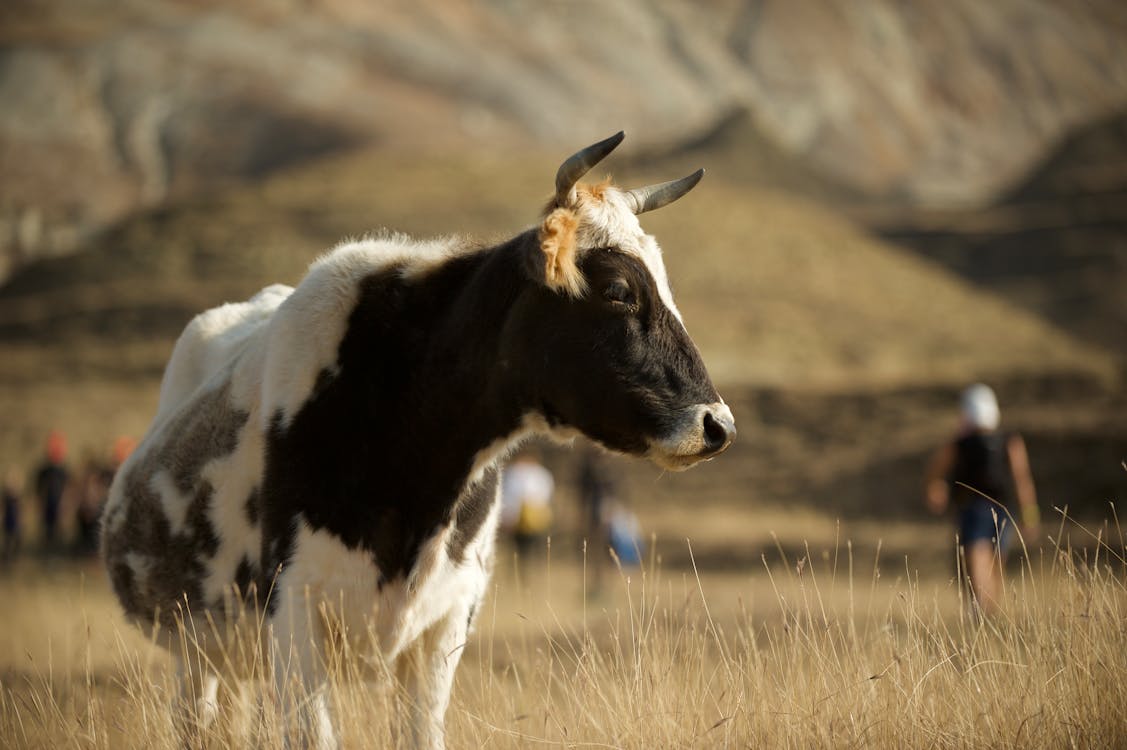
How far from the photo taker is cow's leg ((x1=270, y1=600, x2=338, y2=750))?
4973mm

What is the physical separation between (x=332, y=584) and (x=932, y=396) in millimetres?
39389

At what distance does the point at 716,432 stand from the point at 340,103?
157 metres

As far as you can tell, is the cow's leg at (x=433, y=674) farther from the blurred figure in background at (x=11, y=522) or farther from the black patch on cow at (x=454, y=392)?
the blurred figure in background at (x=11, y=522)

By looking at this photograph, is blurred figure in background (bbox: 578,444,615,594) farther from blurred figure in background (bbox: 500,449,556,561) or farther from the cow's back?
the cow's back

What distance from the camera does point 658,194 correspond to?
5.45m

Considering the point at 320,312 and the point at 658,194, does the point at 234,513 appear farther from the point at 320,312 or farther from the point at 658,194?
the point at 658,194

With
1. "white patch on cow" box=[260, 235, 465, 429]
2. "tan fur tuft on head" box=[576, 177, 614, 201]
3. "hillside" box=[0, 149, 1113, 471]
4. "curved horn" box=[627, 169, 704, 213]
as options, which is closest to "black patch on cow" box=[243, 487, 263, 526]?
"white patch on cow" box=[260, 235, 465, 429]

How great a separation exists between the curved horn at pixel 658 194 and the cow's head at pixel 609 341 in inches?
9.2

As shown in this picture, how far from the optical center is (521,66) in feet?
584

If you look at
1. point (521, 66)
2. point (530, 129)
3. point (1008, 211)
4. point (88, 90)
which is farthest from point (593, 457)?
point (521, 66)

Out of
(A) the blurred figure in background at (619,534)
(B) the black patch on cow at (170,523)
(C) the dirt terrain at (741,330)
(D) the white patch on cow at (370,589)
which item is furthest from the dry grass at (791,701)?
(A) the blurred figure in background at (619,534)

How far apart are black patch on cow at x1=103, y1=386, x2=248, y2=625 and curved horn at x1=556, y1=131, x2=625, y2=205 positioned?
5.50 feet

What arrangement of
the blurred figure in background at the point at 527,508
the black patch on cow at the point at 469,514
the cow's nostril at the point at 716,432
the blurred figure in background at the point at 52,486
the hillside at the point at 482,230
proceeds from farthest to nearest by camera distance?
the hillside at the point at 482,230, the blurred figure in background at the point at 52,486, the blurred figure in background at the point at 527,508, the black patch on cow at the point at 469,514, the cow's nostril at the point at 716,432

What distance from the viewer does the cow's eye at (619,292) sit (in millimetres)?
5020
